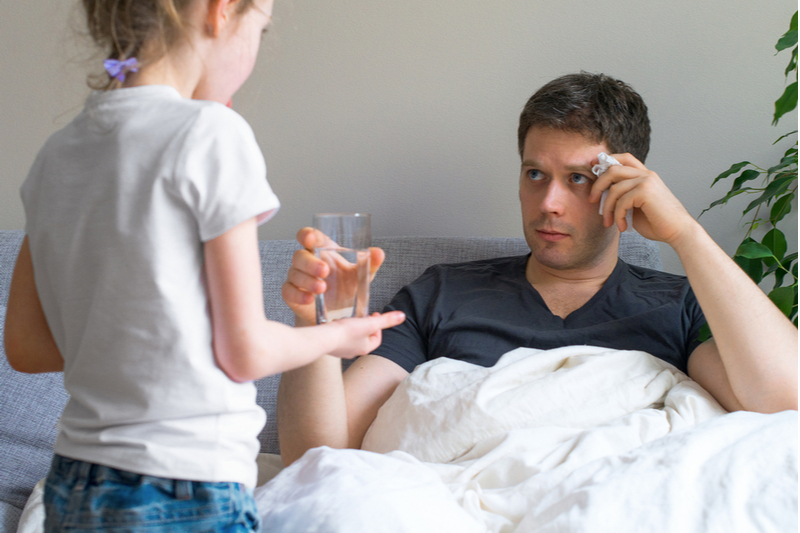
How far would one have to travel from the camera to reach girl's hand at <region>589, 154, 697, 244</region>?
121cm

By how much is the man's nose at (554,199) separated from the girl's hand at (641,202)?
0.22 ft

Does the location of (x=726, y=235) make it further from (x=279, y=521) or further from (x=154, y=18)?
(x=154, y=18)

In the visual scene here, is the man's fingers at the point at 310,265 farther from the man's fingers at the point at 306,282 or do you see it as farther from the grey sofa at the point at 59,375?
the grey sofa at the point at 59,375

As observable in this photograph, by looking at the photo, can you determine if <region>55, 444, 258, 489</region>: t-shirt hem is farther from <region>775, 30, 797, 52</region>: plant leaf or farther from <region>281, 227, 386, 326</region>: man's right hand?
<region>775, 30, 797, 52</region>: plant leaf

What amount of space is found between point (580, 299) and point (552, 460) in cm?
57

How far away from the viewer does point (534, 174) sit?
4.72 feet

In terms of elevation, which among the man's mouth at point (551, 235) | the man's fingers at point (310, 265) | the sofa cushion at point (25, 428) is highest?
the man's fingers at point (310, 265)

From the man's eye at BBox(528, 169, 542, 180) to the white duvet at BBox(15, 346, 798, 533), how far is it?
465 millimetres

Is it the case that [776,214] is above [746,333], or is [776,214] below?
above

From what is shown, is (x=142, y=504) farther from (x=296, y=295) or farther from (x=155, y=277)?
(x=296, y=295)

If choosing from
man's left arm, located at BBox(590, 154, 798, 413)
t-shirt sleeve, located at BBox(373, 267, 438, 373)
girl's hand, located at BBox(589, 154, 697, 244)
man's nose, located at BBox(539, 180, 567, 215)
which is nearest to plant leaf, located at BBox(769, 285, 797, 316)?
man's left arm, located at BBox(590, 154, 798, 413)

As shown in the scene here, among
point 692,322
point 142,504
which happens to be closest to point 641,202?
point 692,322

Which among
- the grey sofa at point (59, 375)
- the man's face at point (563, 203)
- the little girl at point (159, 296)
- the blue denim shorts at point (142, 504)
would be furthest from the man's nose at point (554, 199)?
the blue denim shorts at point (142, 504)

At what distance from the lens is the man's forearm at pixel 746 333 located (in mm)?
1069
